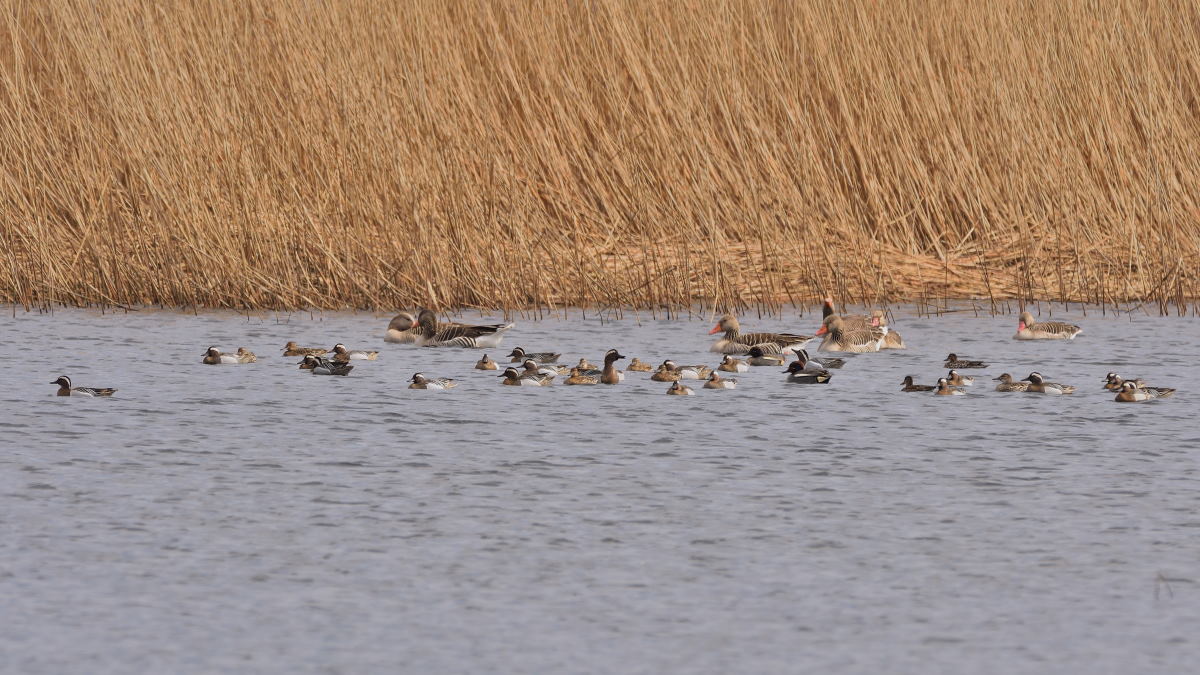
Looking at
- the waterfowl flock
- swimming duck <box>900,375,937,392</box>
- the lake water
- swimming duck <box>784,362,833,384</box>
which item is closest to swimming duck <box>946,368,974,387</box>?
the waterfowl flock

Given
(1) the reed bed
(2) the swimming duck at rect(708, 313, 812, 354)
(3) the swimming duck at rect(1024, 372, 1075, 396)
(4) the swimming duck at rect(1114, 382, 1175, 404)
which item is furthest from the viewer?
(1) the reed bed

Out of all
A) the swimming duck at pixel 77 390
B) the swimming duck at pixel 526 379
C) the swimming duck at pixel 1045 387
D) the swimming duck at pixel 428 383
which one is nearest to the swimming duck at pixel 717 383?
the swimming duck at pixel 526 379

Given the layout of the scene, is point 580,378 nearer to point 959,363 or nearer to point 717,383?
point 717,383

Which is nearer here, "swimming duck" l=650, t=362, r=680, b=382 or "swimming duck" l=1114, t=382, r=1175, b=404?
"swimming duck" l=1114, t=382, r=1175, b=404

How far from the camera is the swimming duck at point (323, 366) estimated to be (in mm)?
10875

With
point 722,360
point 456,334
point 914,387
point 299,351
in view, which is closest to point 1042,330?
point 722,360

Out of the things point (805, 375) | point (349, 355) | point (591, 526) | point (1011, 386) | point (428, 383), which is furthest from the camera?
point (349, 355)

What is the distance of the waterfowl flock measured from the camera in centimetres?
1012

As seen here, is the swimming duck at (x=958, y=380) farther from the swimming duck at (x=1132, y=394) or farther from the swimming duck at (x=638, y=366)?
the swimming duck at (x=638, y=366)

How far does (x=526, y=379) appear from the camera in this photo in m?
10.5

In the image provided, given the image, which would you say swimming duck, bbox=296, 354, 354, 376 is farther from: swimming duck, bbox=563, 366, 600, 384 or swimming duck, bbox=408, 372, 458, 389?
swimming duck, bbox=563, 366, 600, 384

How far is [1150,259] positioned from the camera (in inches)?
558

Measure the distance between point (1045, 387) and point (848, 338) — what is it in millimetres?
2267

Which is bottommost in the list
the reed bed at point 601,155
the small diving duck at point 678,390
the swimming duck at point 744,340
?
the small diving duck at point 678,390
